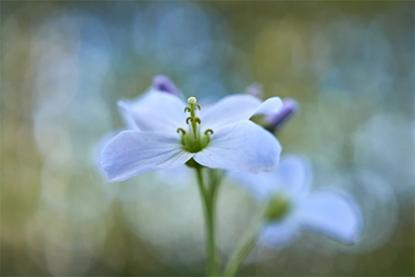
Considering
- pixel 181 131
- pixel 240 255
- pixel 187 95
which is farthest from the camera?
pixel 187 95

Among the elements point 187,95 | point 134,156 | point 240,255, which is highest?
point 187,95

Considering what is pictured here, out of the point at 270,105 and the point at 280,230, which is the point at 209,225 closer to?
the point at 270,105

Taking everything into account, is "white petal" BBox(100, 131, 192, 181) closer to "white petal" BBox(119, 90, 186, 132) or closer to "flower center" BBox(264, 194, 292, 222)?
"white petal" BBox(119, 90, 186, 132)

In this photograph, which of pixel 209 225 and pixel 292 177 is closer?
pixel 209 225

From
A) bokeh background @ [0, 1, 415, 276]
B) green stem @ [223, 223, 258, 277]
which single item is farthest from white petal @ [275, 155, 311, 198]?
bokeh background @ [0, 1, 415, 276]

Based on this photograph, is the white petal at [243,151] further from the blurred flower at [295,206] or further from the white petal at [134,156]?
the blurred flower at [295,206]

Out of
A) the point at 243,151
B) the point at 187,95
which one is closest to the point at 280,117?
the point at 243,151

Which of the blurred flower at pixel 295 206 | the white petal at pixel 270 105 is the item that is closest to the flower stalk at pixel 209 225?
the white petal at pixel 270 105

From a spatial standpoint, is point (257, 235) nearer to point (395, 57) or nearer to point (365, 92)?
point (365, 92)
